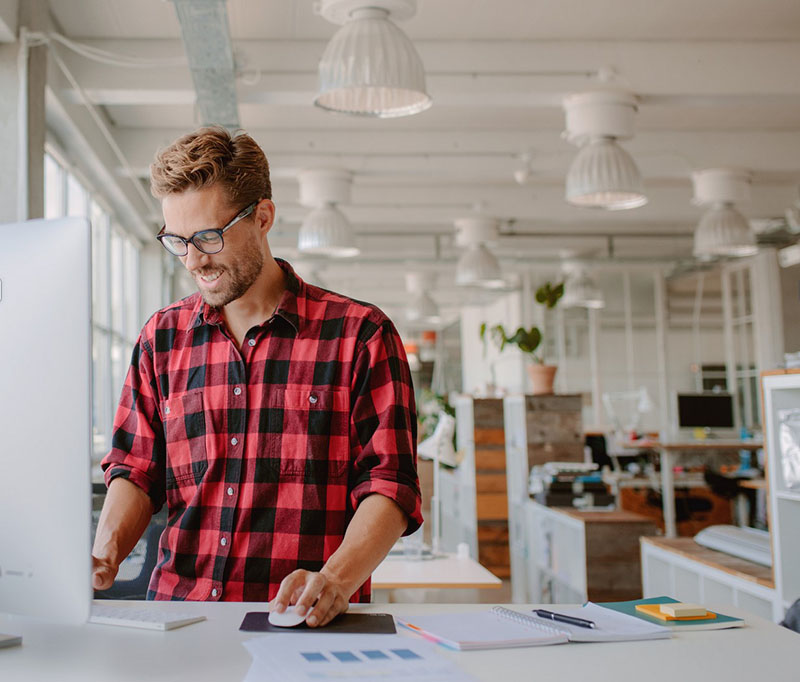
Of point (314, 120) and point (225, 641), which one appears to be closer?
point (225, 641)

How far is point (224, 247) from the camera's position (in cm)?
167

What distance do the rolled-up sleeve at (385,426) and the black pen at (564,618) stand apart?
303 mm

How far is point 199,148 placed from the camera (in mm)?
1650

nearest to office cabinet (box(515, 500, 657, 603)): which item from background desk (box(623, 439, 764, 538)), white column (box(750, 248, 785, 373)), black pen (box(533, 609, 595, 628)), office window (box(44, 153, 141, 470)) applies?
background desk (box(623, 439, 764, 538))

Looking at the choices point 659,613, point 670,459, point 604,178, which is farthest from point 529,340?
point 659,613

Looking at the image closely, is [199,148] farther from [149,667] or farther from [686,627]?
[686,627]

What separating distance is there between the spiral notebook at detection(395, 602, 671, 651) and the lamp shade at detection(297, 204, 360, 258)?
17.9 ft

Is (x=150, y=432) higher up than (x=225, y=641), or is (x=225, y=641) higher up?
(x=150, y=432)

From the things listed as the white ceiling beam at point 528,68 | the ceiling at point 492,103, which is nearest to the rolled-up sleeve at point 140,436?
the ceiling at point 492,103

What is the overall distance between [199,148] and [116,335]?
729cm

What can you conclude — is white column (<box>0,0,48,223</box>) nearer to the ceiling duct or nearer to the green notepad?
the ceiling duct

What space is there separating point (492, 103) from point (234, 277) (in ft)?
14.2

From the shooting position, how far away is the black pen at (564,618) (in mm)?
1304

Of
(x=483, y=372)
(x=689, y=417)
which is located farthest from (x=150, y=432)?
(x=483, y=372)
